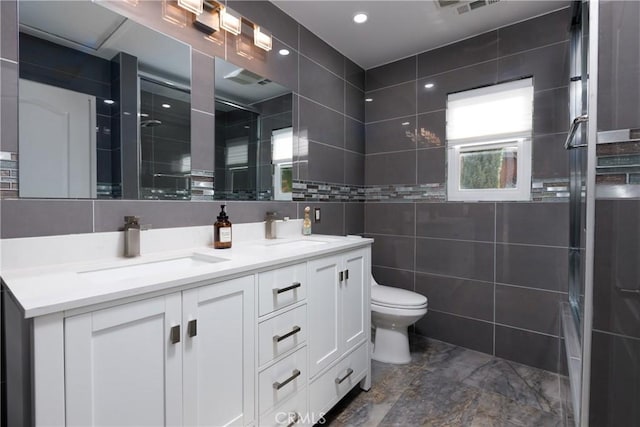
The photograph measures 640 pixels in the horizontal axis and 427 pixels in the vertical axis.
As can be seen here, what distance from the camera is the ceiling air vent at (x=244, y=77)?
1763mm

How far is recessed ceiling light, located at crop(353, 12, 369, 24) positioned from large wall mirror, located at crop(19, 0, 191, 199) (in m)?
1.21

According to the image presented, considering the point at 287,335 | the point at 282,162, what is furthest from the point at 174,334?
the point at 282,162

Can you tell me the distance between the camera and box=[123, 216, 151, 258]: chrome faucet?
1.26 metres

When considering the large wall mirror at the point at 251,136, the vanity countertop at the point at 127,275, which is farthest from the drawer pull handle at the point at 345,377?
the large wall mirror at the point at 251,136

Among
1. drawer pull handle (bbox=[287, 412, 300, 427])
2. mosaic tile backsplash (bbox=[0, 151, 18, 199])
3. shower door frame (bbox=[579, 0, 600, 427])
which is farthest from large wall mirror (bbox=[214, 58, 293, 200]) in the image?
shower door frame (bbox=[579, 0, 600, 427])

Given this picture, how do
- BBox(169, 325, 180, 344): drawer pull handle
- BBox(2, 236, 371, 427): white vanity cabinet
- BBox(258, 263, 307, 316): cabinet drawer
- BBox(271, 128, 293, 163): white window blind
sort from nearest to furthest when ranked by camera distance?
BBox(2, 236, 371, 427): white vanity cabinet
BBox(169, 325, 180, 344): drawer pull handle
BBox(258, 263, 307, 316): cabinet drawer
BBox(271, 128, 293, 163): white window blind

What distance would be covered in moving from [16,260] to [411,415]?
6.20ft

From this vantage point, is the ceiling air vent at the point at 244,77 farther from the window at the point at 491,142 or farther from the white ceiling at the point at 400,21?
the window at the point at 491,142

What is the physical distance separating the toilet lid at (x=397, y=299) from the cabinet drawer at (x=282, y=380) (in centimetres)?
90

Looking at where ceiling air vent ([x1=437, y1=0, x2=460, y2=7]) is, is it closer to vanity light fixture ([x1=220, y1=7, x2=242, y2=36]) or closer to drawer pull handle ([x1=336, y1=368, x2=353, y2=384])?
vanity light fixture ([x1=220, y1=7, x2=242, y2=36])

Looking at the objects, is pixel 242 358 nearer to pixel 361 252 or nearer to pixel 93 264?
pixel 93 264

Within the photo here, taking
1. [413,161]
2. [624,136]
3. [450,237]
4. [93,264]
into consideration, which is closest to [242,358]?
[93,264]

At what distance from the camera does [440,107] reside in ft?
8.21

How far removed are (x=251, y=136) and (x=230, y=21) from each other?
616mm
